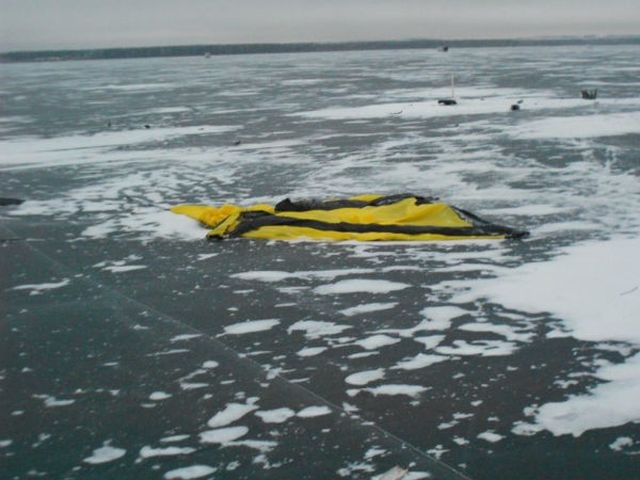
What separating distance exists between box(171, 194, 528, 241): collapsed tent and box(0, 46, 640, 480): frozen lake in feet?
0.66

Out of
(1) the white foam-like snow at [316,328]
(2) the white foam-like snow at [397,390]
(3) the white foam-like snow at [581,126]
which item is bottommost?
(1) the white foam-like snow at [316,328]

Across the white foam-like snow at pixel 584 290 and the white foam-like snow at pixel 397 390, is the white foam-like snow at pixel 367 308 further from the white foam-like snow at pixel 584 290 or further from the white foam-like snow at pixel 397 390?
the white foam-like snow at pixel 397 390

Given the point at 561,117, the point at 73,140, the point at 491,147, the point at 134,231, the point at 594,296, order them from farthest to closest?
the point at 561,117 → the point at 73,140 → the point at 491,147 → the point at 134,231 → the point at 594,296

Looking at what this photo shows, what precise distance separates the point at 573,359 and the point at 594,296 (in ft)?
3.97

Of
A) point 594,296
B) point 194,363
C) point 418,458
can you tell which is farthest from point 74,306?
point 594,296

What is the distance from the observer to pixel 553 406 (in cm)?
366

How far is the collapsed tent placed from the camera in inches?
281

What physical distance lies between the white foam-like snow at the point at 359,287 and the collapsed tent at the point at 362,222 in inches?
52.4

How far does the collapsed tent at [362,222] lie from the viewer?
7137mm

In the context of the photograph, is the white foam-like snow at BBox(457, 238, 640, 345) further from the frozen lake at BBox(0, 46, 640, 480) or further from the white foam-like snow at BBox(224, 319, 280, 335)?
the white foam-like snow at BBox(224, 319, 280, 335)

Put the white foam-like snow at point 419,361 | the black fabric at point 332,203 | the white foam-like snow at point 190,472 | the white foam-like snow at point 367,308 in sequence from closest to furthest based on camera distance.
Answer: the white foam-like snow at point 190,472 < the white foam-like snow at point 419,361 < the white foam-like snow at point 367,308 < the black fabric at point 332,203

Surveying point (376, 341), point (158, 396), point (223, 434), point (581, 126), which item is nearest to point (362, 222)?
point (376, 341)

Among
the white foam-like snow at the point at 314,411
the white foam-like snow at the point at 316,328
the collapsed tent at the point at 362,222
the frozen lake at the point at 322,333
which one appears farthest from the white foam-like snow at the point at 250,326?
the collapsed tent at the point at 362,222

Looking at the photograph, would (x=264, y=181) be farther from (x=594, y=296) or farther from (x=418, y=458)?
(x=418, y=458)
